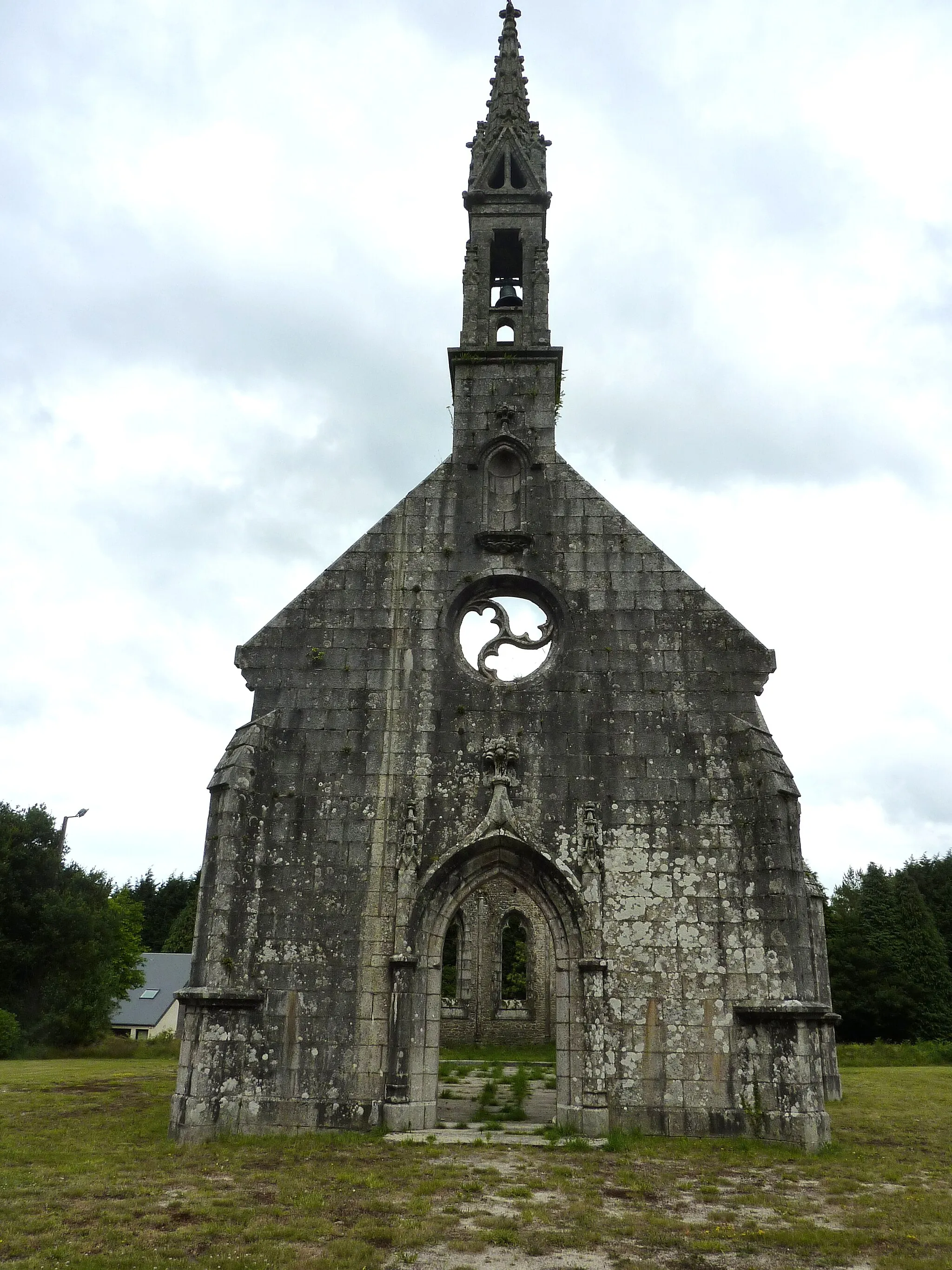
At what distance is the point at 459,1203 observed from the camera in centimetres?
761

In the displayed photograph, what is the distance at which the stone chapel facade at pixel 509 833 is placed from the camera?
10648 mm

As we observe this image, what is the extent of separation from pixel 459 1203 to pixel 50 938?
24029 mm

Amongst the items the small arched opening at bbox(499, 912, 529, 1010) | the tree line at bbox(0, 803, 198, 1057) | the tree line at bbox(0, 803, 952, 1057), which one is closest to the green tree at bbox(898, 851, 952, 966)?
the tree line at bbox(0, 803, 952, 1057)

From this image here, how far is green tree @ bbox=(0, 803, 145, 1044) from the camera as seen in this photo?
26469 millimetres

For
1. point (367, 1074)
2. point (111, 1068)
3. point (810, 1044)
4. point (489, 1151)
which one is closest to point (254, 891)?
point (367, 1074)

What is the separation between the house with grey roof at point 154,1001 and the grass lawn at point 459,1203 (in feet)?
103

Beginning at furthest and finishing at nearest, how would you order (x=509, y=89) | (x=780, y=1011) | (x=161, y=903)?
(x=161, y=903)
(x=509, y=89)
(x=780, y=1011)

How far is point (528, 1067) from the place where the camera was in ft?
65.2

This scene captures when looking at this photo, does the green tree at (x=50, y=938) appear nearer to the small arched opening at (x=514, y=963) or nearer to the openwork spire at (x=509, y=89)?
the small arched opening at (x=514, y=963)

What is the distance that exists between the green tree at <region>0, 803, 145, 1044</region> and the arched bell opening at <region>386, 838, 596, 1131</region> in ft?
64.6

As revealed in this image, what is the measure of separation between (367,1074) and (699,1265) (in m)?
5.48

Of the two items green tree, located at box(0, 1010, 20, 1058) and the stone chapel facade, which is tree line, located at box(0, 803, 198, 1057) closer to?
green tree, located at box(0, 1010, 20, 1058)

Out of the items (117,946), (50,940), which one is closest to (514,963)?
(117,946)

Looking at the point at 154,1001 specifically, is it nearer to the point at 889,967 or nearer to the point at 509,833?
the point at 889,967
